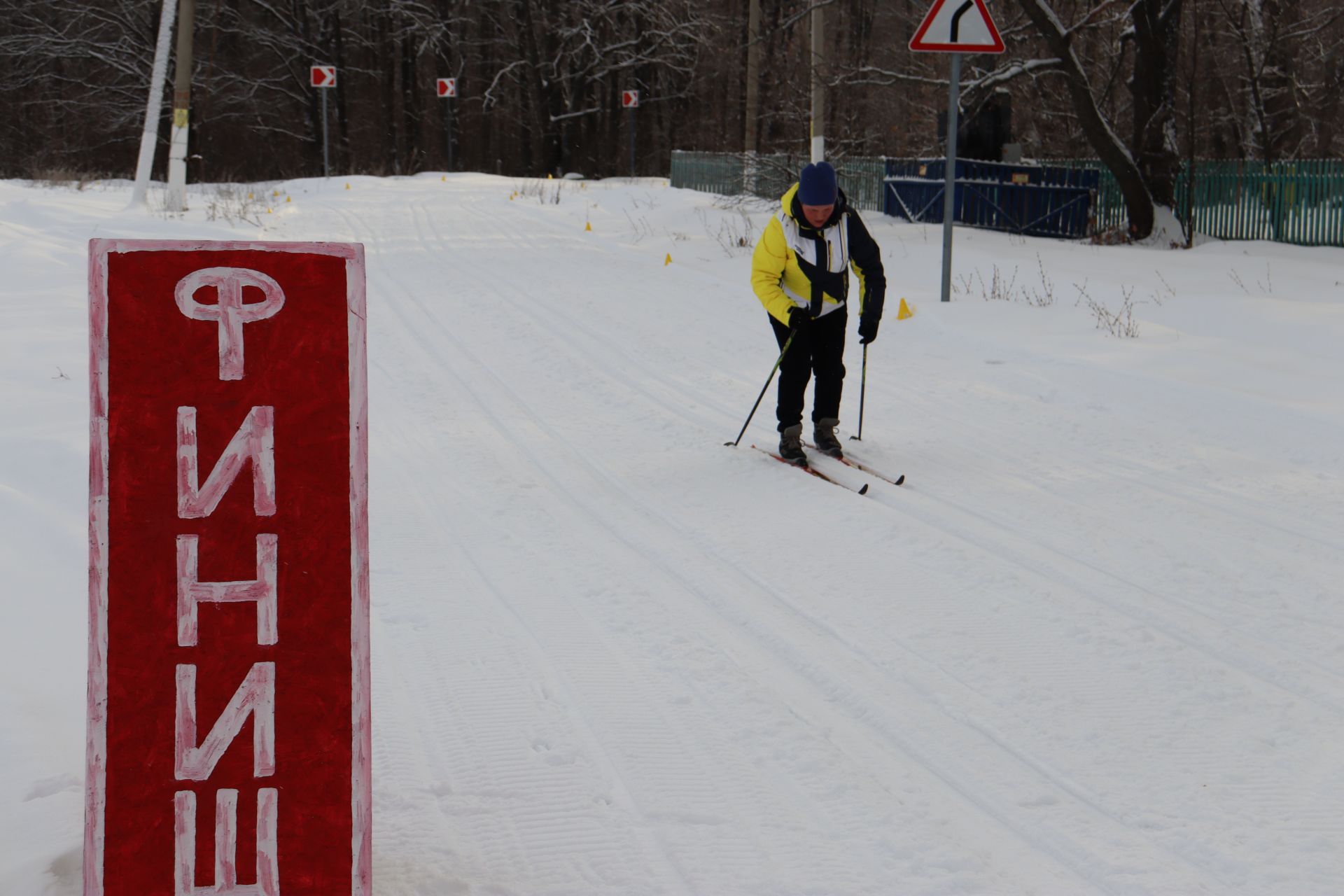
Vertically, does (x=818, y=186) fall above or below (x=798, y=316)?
above

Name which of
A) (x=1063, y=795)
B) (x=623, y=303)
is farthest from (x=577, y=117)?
(x=1063, y=795)

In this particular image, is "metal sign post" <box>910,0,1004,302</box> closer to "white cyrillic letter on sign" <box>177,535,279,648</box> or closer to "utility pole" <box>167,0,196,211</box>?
"white cyrillic letter on sign" <box>177,535,279,648</box>

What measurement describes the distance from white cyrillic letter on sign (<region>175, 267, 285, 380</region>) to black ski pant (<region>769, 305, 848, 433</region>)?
486 cm

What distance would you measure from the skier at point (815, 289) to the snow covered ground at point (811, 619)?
1.16 ft

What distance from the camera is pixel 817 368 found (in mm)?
7449

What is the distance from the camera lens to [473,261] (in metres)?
16.0

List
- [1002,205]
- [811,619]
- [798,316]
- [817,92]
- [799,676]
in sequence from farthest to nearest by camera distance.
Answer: [1002,205], [817,92], [798,316], [811,619], [799,676]

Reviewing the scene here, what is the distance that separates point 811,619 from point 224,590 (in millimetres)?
2741

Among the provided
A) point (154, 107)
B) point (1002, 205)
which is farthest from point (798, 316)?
point (154, 107)

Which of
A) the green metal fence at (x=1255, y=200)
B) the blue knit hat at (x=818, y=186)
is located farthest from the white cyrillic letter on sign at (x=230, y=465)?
the green metal fence at (x=1255, y=200)

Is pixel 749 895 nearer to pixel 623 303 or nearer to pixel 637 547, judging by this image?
pixel 637 547

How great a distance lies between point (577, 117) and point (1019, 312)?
38911mm

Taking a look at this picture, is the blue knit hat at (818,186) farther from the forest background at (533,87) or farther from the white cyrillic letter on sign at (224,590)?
the forest background at (533,87)

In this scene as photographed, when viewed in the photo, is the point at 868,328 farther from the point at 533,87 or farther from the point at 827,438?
the point at 533,87
